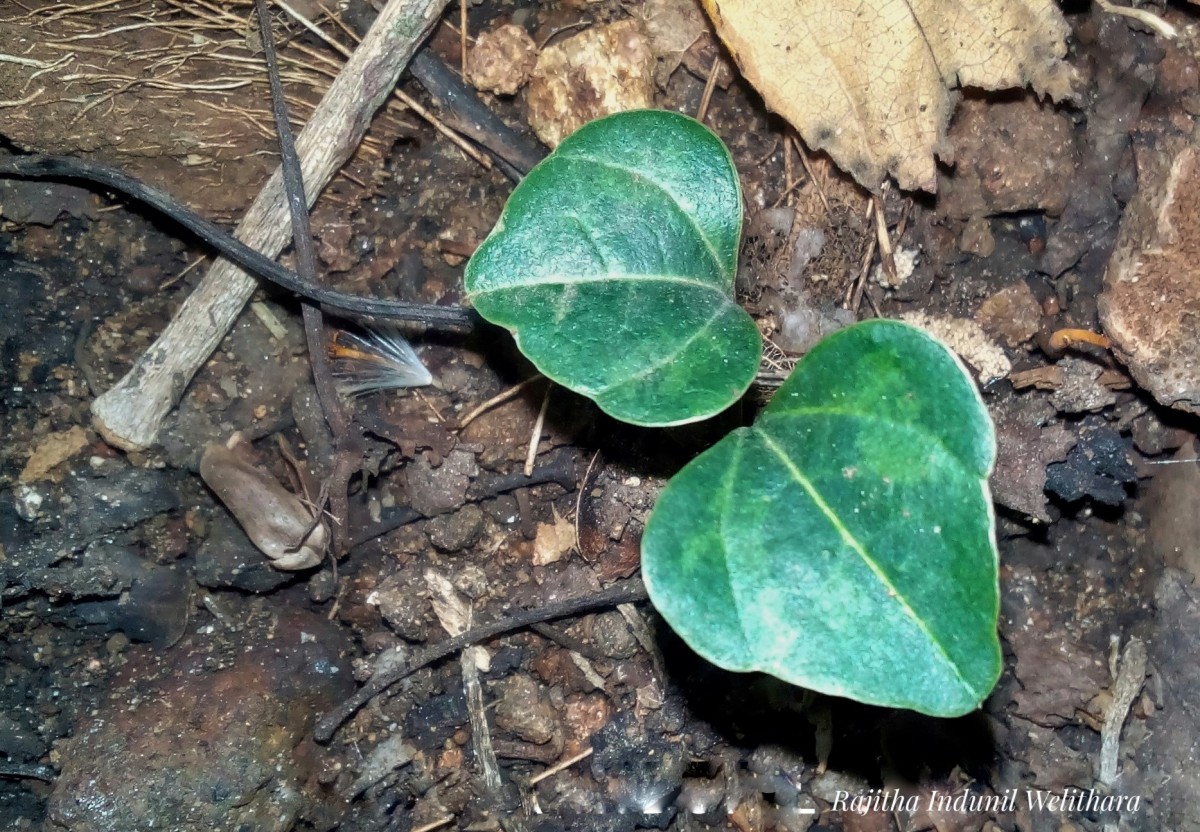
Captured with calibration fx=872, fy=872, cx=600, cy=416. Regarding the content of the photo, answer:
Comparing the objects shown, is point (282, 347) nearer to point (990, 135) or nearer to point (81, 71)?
point (81, 71)

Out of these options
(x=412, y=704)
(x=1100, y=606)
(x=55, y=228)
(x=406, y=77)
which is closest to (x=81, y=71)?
(x=55, y=228)

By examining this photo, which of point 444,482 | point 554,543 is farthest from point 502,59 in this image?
point 554,543

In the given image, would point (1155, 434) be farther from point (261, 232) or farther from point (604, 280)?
point (261, 232)

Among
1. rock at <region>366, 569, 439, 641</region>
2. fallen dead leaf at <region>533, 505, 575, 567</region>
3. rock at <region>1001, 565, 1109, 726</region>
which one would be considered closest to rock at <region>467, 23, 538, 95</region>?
fallen dead leaf at <region>533, 505, 575, 567</region>

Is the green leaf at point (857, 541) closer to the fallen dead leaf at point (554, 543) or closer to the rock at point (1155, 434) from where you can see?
the fallen dead leaf at point (554, 543)

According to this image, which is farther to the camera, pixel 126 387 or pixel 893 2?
pixel 126 387

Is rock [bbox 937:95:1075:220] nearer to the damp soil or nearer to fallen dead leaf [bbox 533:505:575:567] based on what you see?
the damp soil
